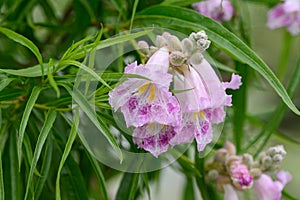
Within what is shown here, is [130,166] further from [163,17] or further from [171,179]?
[171,179]

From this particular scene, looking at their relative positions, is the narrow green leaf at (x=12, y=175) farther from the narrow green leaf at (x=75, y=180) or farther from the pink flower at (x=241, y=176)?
the pink flower at (x=241, y=176)

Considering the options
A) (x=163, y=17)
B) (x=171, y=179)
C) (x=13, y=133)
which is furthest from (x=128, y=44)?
(x=171, y=179)

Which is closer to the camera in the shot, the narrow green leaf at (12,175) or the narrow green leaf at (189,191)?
the narrow green leaf at (12,175)

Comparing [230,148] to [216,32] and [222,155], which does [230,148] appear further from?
[216,32]

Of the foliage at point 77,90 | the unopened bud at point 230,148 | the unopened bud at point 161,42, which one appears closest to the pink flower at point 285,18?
the foliage at point 77,90

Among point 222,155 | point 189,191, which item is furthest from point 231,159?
point 189,191

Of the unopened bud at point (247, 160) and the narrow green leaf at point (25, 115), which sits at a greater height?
the narrow green leaf at point (25, 115)

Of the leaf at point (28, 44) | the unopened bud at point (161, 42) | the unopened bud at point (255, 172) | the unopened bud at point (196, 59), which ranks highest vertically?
the leaf at point (28, 44)
